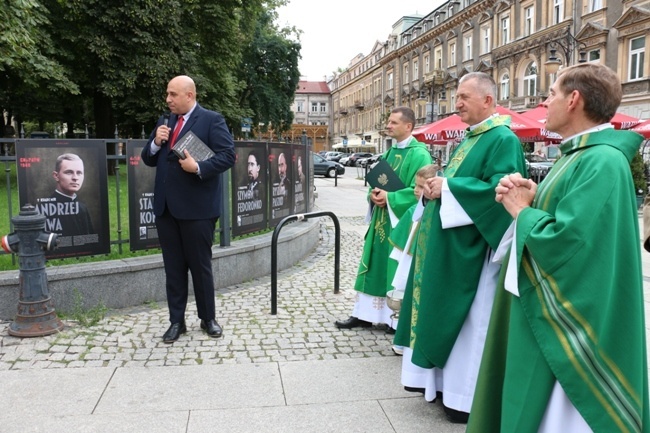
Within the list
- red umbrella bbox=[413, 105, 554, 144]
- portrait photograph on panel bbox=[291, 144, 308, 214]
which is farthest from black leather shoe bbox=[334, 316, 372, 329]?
red umbrella bbox=[413, 105, 554, 144]

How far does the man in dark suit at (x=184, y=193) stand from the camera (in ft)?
14.7

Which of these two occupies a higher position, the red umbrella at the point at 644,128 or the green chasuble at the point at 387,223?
→ the red umbrella at the point at 644,128

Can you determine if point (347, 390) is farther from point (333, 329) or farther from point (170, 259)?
point (170, 259)

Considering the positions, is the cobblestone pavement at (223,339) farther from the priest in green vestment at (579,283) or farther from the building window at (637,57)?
the building window at (637,57)

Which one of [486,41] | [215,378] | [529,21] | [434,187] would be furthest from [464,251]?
[486,41]

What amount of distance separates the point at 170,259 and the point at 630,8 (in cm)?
2983

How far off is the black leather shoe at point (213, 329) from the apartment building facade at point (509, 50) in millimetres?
12772

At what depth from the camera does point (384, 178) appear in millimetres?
4727

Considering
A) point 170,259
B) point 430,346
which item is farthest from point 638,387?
point 170,259

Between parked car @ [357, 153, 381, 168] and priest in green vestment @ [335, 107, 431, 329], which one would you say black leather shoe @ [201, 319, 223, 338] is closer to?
priest in green vestment @ [335, 107, 431, 329]

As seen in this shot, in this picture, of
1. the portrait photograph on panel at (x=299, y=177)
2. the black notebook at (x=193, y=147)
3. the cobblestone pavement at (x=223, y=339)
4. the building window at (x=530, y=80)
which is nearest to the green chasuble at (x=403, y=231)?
the cobblestone pavement at (x=223, y=339)

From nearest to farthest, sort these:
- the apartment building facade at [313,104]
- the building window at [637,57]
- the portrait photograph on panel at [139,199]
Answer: the portrait photograph on panel at [139,199] → the building window at [637,57] → the apartment building facade at [313,104]

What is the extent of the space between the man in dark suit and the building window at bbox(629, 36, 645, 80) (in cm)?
2895

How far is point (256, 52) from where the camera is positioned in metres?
37.6
